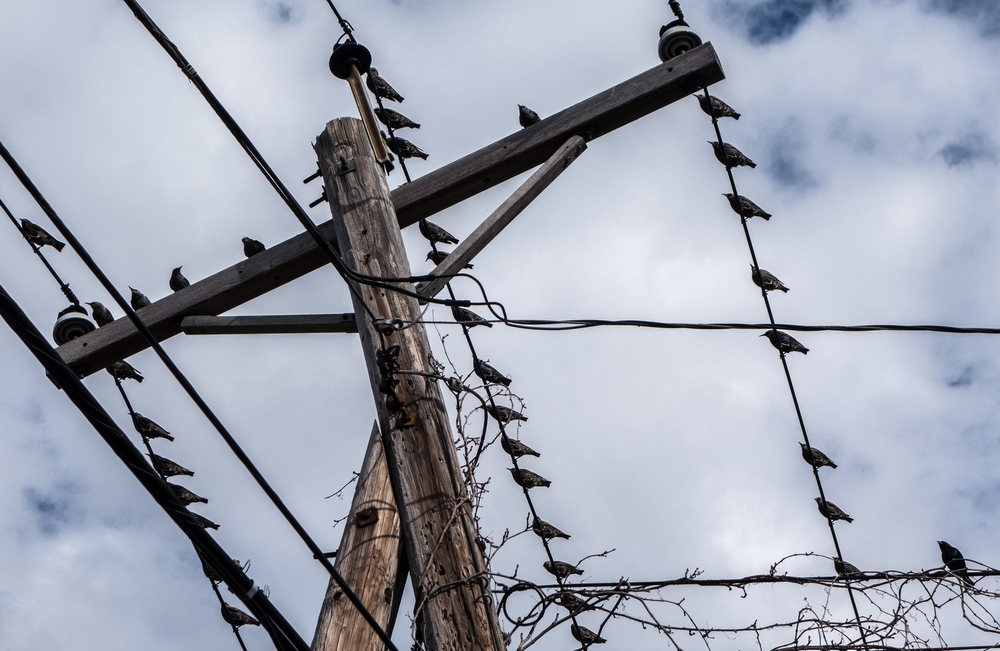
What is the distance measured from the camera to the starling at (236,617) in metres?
5.34

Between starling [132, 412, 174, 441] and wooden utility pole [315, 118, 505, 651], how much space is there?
7.93ft

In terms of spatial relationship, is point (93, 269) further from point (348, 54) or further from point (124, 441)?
point (348, 54)

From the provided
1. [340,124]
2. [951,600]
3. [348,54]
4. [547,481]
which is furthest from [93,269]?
[547,481]

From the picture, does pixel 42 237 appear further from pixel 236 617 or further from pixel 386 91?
pixel 236 617

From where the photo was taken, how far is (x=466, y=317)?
6441 millimetres

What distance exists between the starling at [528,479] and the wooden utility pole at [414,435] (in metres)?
2.94

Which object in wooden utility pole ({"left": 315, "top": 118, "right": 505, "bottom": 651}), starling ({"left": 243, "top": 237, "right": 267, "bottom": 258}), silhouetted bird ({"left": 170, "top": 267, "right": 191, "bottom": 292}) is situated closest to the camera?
wooden utility pole ({"left": 315, "top": 118, "right": 505, "bottom": 651})

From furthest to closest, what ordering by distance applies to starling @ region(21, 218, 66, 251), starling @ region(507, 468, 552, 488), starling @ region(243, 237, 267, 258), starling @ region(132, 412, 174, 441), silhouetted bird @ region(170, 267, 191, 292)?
starling @ region(21, 218, 66, 251)
silhouetted bird @ region(170, 267, 191, 292)
starling @ region(507, 468, 552, 488)
starling @ region(132, 412, 174, 441)
starling @ region(243, 237, 267, 258)

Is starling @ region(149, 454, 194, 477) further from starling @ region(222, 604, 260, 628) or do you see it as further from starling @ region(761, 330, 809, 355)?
starling @ region(761, 330, 809, 355)

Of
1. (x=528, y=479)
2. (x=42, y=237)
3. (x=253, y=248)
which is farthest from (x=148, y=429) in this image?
(x=42, y=237)

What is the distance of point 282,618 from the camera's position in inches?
132

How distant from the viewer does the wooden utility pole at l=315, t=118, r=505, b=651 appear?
11.2 ft

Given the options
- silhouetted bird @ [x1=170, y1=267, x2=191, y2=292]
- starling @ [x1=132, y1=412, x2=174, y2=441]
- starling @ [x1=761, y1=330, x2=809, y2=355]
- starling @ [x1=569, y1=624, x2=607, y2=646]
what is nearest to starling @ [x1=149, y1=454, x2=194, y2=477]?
starling @ [x1=132, y1=412, x2=174, y2=441]

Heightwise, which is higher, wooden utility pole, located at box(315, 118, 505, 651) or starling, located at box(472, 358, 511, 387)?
starling, located at box(472, 358, 511, 387)
